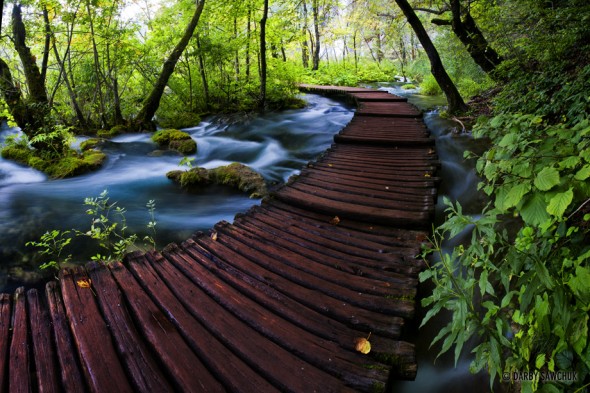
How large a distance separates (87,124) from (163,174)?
216 inches

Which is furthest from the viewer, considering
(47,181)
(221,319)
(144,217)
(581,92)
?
(47,181)

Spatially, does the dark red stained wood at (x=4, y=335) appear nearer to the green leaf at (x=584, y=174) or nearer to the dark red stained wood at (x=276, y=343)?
the dark red stained wood at (x=276, y=343)

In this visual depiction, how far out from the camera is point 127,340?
2051 mm

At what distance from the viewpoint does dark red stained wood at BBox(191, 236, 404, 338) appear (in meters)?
2.23

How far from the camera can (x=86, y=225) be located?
4.77 meters

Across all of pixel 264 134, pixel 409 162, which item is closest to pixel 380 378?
pixel 409 162

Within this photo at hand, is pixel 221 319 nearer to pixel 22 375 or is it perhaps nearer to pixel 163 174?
pixel 22 375

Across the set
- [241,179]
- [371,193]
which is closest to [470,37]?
[371,193]

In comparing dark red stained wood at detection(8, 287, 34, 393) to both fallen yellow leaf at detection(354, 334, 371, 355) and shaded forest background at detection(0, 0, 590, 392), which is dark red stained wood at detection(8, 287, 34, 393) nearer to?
fallen yellow leaf at detection(354, 334, 371, 355)

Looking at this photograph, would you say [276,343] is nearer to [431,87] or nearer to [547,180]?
[547,180]

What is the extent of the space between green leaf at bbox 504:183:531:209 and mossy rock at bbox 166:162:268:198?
14.5ft

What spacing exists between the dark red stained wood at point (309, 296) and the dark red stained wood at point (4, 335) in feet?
4.83

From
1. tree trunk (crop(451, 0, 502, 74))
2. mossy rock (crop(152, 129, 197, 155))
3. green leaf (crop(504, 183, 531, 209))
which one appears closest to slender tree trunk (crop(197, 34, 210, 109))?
mossy rock (crop(152, 129, 197, 155))

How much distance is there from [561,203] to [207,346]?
2.13 metres
